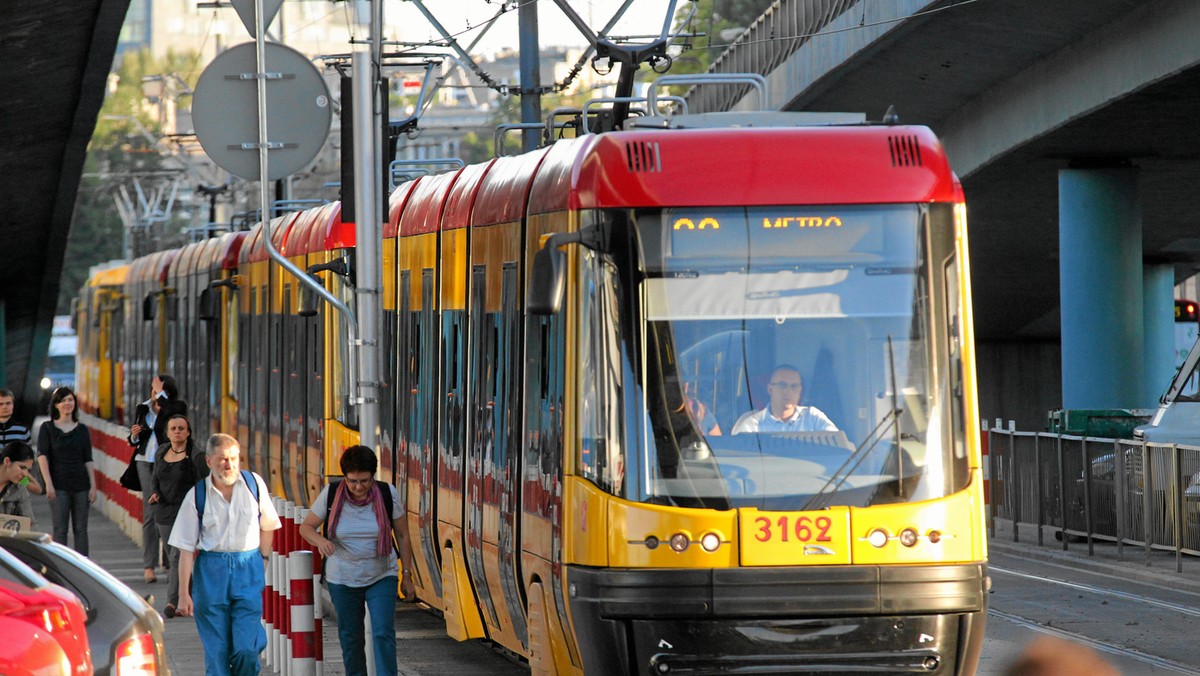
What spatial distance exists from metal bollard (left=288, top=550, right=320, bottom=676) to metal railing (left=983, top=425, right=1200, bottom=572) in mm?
9702

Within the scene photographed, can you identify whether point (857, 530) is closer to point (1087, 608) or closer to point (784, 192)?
point (784, 192)

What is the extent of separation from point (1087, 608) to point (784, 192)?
23.6ft

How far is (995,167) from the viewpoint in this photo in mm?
30797

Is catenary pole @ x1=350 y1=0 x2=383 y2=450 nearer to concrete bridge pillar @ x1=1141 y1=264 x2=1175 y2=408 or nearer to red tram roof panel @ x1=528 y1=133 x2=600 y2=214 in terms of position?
red tram roof panel @ x1=528 y1=133 x2=600 y2=214

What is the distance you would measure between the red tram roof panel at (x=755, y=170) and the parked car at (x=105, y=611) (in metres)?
2.93

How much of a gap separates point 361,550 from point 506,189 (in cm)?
227

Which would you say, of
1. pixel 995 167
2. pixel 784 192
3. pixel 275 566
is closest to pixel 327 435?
pixel 275 566

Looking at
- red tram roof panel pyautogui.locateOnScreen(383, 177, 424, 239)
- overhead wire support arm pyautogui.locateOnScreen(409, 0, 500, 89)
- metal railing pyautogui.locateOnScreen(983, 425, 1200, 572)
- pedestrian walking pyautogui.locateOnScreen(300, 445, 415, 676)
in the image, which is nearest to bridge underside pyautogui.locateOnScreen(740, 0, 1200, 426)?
metal railing pyautogui.locateOnScreen(983, 425, 1200, 572)

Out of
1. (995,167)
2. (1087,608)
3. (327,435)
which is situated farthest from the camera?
(995,167)

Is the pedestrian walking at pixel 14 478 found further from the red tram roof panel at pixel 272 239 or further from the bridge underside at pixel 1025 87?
the bridge underside at pixel 1025 87

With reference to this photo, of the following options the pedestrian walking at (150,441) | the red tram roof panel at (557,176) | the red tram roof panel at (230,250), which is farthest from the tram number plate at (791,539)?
the red tram roof panel at (230,250)

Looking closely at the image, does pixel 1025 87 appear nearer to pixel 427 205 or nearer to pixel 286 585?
pixel 427 205

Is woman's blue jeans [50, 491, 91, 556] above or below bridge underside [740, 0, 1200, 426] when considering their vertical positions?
below

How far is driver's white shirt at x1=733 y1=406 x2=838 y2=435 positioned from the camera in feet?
31.2
